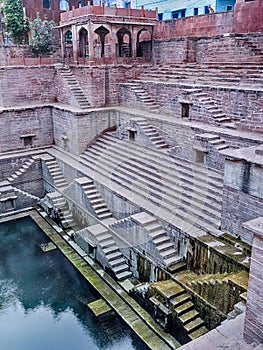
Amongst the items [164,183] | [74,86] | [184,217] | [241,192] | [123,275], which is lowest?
[123,275]

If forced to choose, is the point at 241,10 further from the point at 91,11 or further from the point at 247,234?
the point at 247,234

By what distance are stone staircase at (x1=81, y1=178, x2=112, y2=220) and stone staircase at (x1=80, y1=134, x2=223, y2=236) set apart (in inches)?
17.6

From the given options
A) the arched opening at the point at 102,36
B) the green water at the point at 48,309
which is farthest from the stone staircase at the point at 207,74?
the green water at the point at 48,309

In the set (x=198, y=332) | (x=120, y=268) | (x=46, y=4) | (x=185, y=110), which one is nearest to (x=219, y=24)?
(x=185, y=110)

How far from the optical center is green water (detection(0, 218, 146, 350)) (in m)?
8.58

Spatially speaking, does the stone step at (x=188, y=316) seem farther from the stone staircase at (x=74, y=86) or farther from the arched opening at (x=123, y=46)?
the arched opening at (x=123, y=46)

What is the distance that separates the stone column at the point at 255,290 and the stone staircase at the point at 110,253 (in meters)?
5.38

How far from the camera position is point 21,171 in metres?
15.8

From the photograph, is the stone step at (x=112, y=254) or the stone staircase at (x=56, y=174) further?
the stone staircase at (x=56, y=174)

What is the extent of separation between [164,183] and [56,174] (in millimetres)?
5824

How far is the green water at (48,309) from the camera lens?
8.58 m

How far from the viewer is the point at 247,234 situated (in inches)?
340

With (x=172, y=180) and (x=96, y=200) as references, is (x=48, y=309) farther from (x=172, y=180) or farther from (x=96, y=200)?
(x=172, y=180)

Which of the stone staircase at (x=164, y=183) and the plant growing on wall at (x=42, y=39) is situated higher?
the plant growing on wall at (x=42, y=39)
